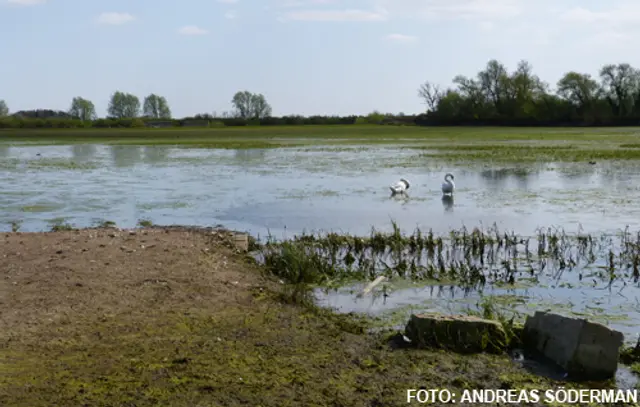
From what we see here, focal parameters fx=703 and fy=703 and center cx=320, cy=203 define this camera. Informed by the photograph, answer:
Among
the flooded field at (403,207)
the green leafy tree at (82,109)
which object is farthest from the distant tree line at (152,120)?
the flooded field at (403,207)

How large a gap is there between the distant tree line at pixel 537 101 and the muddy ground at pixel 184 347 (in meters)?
70.2

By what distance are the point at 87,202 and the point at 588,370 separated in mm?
13344

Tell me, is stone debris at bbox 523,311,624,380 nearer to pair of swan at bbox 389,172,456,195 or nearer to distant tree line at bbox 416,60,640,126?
pair of swan at bbox 389,172,456,195

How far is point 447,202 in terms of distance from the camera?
15094 millimetres

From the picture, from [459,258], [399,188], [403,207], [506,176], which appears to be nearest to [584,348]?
[459,258]

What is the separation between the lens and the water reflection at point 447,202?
14.1 metres

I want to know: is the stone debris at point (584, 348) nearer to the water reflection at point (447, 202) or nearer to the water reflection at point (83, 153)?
the water reflection at point (447, 202)

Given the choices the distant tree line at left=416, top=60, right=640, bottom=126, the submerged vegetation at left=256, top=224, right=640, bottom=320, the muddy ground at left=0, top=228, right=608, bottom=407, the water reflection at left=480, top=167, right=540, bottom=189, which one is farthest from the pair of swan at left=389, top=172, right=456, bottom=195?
the distant tree line at left=416, top=60, right=640, bottom=126

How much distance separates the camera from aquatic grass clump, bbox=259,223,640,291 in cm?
855

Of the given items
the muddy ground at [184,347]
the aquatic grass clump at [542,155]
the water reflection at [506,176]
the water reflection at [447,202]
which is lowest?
the muddy ground at [184,347]

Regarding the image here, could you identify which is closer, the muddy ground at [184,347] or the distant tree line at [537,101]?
the muddy ground at [184,347]

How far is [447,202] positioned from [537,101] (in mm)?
70432

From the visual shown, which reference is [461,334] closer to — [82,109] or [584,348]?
[584,348]

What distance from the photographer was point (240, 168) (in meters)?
26.0
